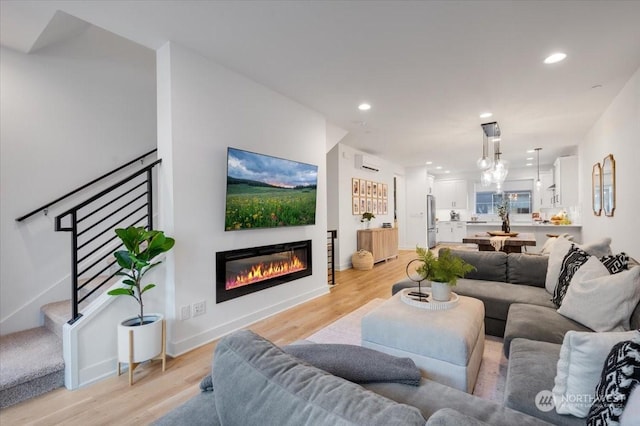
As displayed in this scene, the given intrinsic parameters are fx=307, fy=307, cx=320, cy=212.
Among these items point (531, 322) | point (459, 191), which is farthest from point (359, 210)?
point (459, 191)

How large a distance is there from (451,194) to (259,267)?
1000cm

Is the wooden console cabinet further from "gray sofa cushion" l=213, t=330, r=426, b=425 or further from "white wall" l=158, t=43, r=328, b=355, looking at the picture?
"gray sofa cushion" l=213, t=330, r=426, b=425

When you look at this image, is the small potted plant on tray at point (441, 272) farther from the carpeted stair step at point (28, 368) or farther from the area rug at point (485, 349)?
the carpeted stair step at point (28, 368)

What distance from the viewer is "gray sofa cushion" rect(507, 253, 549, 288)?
328 cm

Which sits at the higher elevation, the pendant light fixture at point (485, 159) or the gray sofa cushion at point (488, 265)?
the pendant light fixture at point (485, 159)

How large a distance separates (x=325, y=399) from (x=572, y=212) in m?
8.94

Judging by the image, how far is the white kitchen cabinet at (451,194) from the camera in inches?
452

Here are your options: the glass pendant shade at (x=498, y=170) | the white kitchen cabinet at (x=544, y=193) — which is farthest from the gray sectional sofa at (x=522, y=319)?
the white kitchen cabinet at (x=544, y=193)

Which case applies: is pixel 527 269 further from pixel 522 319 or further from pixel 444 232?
pixel 444 232

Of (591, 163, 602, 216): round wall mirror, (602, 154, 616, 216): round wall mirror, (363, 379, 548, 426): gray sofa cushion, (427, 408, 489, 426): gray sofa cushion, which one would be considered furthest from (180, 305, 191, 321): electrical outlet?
(591, 163, 602, 216): round wall mirror

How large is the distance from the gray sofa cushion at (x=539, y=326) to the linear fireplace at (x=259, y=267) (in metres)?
2.44

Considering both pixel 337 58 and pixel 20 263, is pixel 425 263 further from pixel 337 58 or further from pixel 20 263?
pixel 20 263

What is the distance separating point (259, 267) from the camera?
3.57 m

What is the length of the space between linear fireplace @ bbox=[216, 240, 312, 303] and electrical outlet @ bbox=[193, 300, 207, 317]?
0.15 m
